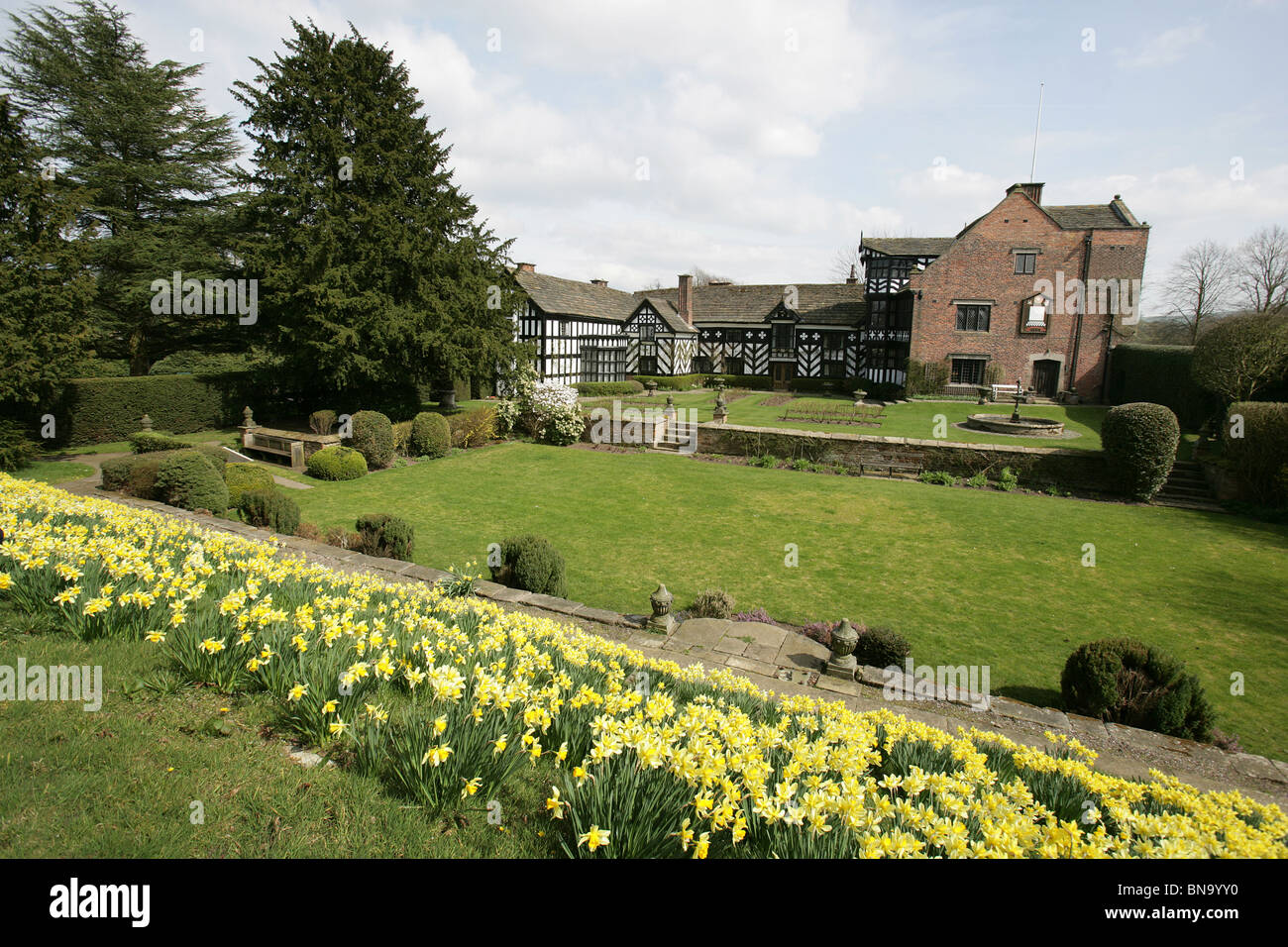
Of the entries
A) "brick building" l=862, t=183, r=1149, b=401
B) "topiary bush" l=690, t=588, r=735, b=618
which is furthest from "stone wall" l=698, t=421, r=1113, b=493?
"brick building" l=862, t=183, r=1149, b=401

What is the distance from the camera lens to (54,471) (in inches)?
A: 640

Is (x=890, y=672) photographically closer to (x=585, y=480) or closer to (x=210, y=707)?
(x=210, y=707)

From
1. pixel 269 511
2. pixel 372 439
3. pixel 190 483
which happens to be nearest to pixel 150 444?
pixel 372 439

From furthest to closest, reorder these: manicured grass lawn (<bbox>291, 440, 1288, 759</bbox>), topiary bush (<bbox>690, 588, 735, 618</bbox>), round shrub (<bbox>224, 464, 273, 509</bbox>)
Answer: round shrub (<bbox>224, 464, 273, 509</bbox>) → topiary bush (<bbox>690, 588, 735, 618</bbox>) → manicured grass lawn (<bbox>291, 440, 1288, 759</bbox>)

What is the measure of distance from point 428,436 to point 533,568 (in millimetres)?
13413

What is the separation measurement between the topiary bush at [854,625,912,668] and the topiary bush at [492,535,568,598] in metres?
4.53

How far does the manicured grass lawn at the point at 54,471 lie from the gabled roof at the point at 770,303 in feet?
110

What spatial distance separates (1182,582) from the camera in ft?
36.1

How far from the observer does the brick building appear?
34.3 metres

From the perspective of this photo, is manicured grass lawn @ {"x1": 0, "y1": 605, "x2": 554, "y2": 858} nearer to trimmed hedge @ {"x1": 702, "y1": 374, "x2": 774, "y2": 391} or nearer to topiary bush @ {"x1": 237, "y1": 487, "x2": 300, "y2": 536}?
topiary bush @ {"x1": 237, "y1": 487, "x2": 300, "y2": 536}

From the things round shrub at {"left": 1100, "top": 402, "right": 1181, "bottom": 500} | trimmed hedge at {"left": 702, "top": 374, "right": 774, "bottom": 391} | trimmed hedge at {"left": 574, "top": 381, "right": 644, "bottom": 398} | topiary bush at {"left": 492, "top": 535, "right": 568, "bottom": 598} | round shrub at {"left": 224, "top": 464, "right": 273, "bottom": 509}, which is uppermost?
trimmed hedge at {"left": 702, "top": 374, "right": 774, "bottom": 391}

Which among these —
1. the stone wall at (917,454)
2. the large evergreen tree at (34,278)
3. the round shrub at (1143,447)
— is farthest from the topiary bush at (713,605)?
the large evergreen tree at (34,278)
